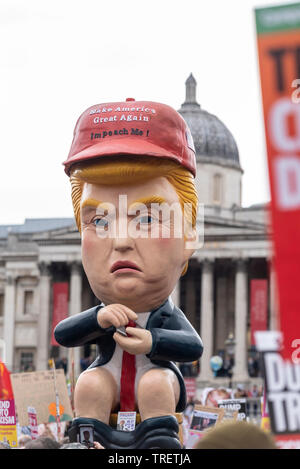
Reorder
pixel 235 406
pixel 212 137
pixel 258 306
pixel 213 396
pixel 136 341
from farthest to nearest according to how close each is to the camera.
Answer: pixel 212 137 → pixel 258 306 → pixel 213 396 → pixel 235 406 → pixel 136 341

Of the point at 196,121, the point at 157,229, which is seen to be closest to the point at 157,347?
the point at 157,229

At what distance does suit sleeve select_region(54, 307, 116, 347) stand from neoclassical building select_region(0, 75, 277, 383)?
41770 millimetres

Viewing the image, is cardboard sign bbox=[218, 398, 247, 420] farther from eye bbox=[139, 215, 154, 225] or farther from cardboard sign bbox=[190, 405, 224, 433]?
eye bbox=[139, 215, 154, 225]

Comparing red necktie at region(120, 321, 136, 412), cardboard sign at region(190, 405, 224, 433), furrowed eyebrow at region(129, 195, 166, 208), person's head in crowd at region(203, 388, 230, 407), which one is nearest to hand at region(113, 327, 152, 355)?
red necktie at region(120, 321, 136, 412)

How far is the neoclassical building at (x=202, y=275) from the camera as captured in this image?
53375mm

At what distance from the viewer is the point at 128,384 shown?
6.48 m

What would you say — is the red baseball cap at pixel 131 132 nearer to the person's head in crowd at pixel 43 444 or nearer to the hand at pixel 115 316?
the hand at pixel 115 316

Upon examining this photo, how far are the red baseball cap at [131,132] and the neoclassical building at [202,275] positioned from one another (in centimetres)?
4192

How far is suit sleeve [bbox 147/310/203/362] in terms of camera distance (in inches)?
249

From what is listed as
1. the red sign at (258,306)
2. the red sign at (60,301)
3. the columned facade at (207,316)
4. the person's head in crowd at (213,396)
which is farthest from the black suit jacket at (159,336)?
the columned facade at (207,316)

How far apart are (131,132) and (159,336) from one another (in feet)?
4.34

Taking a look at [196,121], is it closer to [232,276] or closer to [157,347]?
[232,276]

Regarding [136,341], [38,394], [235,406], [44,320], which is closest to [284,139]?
[136,341]

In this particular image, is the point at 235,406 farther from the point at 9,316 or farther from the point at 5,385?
the point at 9,316
